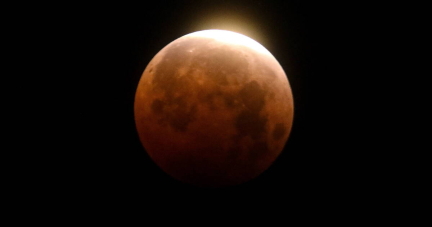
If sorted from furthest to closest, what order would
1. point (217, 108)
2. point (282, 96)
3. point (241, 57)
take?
point (282, 96) < point (241, 57) < point (217, 108)

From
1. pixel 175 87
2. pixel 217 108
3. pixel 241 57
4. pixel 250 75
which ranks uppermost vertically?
pixel 241 57

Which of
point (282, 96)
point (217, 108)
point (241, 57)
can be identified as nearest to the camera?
point (217, 108)

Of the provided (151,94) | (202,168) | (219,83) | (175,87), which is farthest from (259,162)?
(151,94)

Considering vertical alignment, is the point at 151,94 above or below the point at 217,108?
above

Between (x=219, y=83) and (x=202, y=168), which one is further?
(x=202, y=168)

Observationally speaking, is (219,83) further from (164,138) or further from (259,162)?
(259,162)

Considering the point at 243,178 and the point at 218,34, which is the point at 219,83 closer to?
the point at 218,34

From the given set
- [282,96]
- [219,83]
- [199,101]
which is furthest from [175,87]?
[282,96]
